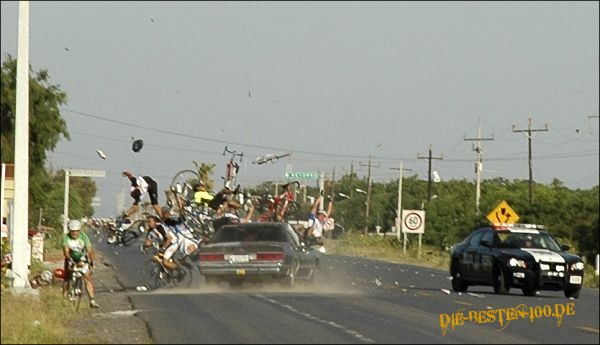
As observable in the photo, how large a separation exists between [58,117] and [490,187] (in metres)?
75.9

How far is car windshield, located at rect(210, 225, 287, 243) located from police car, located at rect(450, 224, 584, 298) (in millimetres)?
4519

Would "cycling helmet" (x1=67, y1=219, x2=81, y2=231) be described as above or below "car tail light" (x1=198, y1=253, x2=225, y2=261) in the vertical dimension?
above

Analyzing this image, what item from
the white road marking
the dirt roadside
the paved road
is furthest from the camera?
the paved road

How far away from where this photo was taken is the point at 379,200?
150 m

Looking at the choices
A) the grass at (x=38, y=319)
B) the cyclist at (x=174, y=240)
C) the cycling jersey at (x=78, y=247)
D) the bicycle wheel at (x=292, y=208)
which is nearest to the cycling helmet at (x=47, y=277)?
the cyclist at (x=174, y=240)

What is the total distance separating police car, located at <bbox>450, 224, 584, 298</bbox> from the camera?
3048 cm

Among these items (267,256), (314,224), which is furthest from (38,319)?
(314,224)

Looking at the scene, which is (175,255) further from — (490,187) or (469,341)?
(490,187)

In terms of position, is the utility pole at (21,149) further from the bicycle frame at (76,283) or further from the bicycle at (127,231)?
the bicycle at (127,231)

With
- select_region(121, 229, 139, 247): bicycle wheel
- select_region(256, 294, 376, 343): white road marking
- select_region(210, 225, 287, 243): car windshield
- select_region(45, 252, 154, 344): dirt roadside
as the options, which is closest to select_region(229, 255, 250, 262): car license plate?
select_region(210, 225, 287, 243): car windshield

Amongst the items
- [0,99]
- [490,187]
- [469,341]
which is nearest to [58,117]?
[0,99]

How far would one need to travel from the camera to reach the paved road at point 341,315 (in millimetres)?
18359

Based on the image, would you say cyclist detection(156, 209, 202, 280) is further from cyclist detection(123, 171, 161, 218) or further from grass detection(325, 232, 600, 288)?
grass detection(325, 232, 600, 288)

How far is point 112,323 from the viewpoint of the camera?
2095 centimetres
